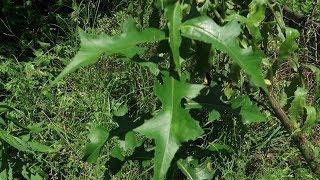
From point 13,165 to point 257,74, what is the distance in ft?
5.74

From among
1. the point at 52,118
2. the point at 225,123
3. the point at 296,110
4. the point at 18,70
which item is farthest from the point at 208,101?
the point at 18,70

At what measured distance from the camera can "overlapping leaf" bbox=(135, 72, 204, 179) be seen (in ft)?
5.03

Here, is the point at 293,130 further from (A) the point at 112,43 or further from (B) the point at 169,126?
(A) the point at 112,43

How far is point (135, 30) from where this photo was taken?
1.60 m

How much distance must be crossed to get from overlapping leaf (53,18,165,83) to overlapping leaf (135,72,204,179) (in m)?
0.14

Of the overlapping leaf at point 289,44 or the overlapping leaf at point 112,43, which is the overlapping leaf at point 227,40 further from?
the overlapping leaf at point 289,44

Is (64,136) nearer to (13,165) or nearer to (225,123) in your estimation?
(13,165)

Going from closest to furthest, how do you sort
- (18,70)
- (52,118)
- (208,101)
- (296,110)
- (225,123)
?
1. (208,101)
2. (296,110)
3. (225,123)
4. (52,118)
5. (18,70)

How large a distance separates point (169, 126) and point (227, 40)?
300mm

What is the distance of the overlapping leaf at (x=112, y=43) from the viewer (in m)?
1.50

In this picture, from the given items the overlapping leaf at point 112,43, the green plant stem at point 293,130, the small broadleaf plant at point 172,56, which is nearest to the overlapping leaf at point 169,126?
the small broadleaf plant at point 172,56

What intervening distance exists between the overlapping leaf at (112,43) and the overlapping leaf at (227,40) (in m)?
0.09

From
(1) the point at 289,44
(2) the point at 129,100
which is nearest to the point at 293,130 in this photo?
(1) the point at 289,44

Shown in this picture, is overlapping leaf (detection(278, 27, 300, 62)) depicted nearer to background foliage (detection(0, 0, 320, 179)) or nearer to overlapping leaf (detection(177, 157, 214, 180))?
background foliage (detection(0, 0, 320, 179))
